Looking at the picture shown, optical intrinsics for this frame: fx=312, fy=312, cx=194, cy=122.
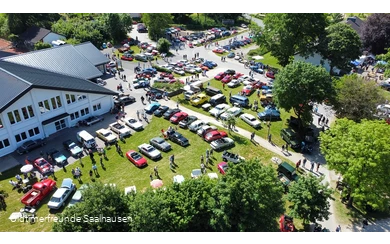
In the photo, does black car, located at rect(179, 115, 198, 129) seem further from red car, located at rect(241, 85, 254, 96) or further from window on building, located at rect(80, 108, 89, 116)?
window on building, located at rect(80, 108, 89, 116)

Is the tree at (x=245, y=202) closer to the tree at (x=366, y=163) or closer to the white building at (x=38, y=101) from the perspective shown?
the tree at (x=366, y=163)

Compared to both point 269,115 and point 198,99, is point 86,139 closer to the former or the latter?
point 198,99

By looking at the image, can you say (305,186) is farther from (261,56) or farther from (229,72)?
(261,56)

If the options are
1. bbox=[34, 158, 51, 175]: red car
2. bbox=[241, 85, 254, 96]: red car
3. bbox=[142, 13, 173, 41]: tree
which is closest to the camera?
bbox=[34, 158, 51, 175]: red car

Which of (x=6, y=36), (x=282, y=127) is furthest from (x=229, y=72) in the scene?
(x=6, y=36)

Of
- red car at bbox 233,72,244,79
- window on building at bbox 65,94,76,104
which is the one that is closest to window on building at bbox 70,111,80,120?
window on building at bbox 65,94,76,104


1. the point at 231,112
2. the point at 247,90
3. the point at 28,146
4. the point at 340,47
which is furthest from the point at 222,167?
the point at 340,47

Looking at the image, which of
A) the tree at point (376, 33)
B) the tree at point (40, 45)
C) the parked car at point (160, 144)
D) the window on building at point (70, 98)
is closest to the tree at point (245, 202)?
the parked car at point (160, 144)
